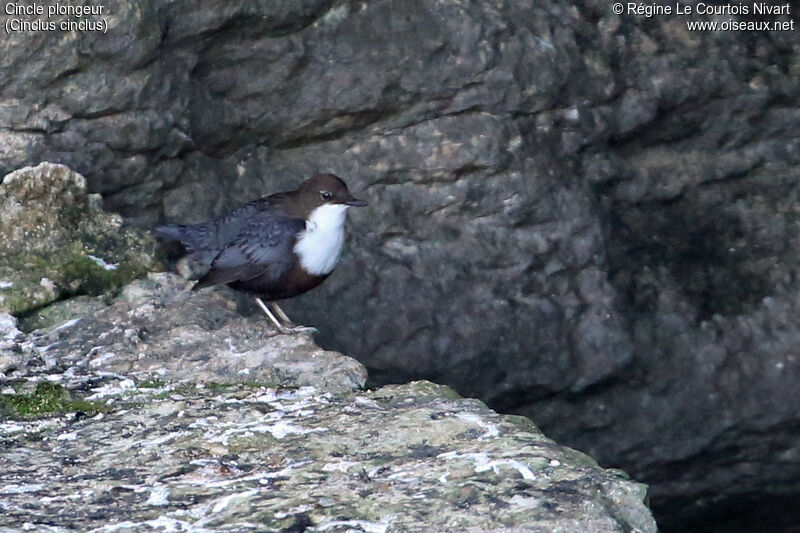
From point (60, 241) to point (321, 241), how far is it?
98 cm

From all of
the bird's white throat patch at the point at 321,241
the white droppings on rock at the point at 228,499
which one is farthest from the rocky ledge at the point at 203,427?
the bird's white throat patch at the point at 321,241

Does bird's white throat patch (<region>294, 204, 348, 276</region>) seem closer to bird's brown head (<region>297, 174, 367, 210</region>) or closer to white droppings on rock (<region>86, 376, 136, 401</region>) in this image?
bird's brown head (<region>297, 174, 367, 210</region>)

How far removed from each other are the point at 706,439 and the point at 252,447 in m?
2.89

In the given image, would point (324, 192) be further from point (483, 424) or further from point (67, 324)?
point (483, 424)

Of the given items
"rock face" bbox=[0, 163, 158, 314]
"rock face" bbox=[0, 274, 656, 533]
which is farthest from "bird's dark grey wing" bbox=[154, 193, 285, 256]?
"rock face" bbox=[0, 274, 656, 533]

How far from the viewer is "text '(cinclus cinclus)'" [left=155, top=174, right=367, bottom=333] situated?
421 cm

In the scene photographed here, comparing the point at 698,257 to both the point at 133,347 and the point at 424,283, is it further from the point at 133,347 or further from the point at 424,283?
the point at 133,347

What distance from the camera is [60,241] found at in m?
4.09

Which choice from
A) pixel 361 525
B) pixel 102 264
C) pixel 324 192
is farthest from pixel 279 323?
pixel 361 525

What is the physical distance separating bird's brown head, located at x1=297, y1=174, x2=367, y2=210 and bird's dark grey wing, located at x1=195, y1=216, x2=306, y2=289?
14 centimetres

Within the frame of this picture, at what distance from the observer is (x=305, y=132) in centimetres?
482

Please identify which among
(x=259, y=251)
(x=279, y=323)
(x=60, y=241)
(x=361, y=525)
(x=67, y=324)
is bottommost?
(x=361, y=525)

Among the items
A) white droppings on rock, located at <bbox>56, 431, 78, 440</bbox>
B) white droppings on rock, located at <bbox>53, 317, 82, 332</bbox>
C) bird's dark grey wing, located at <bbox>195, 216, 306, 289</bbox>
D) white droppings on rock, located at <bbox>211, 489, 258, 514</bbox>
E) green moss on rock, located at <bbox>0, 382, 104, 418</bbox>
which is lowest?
white droppings on rock, located at <bbox>211, 489, 258, 514</bbox>

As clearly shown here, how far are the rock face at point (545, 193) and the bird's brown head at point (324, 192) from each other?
447 mm
